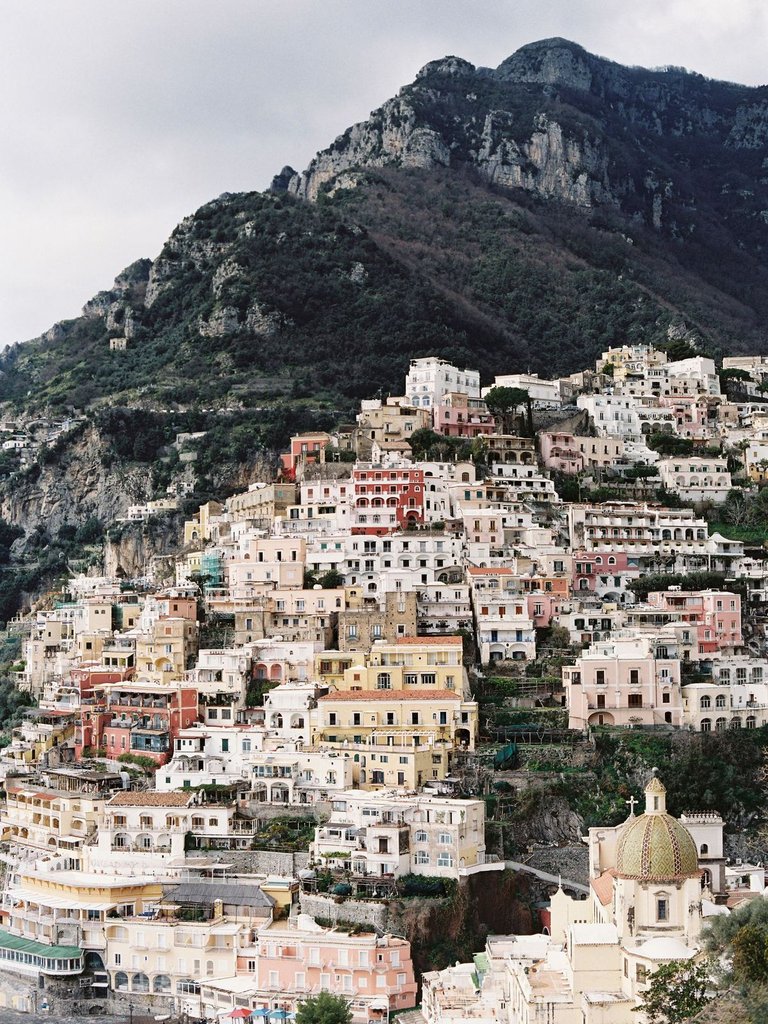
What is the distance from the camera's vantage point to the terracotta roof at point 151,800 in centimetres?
6512

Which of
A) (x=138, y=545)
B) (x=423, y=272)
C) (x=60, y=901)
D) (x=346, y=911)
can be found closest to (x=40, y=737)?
(x=60, y=901)

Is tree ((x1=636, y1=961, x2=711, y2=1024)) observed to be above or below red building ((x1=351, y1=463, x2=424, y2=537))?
below

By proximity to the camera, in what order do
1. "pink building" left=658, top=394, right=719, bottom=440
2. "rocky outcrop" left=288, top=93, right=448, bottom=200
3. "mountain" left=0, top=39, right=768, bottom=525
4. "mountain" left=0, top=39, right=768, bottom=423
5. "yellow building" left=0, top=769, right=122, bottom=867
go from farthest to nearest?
"rocky outcrop" left=288, top=93, right=448, bottom=200 < "mountain" left=0, top=39, right=768, bottom=423 < "mountain" left=0, top=39, right=768, bottom=525 < "pink building" left=658, top=394, right=719, bottom=440 < "yellow building" left=0, top=769, right=122, bottom=867

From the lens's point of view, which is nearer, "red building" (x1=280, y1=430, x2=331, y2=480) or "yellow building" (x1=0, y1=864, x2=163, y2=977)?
"yellow building" (x1=0, y1=864, x2=163, y2=977)

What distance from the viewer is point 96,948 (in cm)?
6097

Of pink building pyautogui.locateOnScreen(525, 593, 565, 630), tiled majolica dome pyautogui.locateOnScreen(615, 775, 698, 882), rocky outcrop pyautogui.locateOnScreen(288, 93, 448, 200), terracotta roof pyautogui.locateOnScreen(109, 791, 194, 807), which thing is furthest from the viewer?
rocky outcrop pyautogui.locateOnScreen(288, 93, 448, 200)

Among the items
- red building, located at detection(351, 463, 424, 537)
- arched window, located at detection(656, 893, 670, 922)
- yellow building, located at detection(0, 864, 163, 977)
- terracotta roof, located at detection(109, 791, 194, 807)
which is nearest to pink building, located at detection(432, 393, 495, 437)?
red building, located at detection(351, 463, 424, 537)

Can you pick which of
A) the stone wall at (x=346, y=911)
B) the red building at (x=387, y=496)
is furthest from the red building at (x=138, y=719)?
the red building at (x=387, y=496)

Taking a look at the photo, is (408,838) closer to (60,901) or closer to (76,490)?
(60,901)

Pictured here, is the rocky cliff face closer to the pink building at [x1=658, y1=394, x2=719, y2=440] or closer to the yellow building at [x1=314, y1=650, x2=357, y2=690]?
the pink building at [x1=658, y1=394, x2=719, y2=440]

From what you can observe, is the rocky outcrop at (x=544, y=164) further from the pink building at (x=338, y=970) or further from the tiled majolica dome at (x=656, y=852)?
the tiled majolica dome at (x=656, y=852)

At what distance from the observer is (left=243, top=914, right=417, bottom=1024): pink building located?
55.2m

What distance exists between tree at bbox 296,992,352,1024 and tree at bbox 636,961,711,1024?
1219cm

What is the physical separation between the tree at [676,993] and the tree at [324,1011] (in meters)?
12.2
